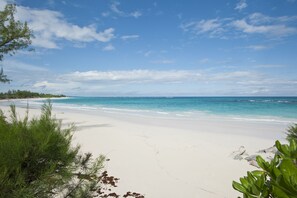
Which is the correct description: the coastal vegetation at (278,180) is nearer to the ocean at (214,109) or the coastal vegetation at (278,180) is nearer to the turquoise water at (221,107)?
the ocean at (214,109)

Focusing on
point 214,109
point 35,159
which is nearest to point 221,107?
point 214,109

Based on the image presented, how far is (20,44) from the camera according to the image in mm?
12125

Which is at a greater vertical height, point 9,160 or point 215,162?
point 9,160

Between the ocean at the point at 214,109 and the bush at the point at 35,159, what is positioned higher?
the bush at the point at 35,159

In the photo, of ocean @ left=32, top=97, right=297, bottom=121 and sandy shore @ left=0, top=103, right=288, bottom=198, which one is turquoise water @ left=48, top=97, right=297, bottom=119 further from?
sandy shore @ left=0, top=103, right=288, bottom=198

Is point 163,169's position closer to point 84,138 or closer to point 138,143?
point 138,143

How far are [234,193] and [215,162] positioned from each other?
6.25ft

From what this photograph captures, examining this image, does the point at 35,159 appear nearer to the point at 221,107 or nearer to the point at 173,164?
the point at 173,164

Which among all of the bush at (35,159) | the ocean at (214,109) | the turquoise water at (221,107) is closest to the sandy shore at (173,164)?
the bush at (35,159)

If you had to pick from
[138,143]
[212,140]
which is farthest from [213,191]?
[212,140]

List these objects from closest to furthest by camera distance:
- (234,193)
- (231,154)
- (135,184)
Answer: (234,193), (135,184), (231,154)

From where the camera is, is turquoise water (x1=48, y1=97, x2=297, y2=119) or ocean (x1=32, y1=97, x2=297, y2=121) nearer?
ocean (x1=32, y1=97, x2=297, y2=121)

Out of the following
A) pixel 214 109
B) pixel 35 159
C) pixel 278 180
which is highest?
pixel 278 180

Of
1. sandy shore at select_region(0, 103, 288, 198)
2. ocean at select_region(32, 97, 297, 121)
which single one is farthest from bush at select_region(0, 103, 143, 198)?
ocean at select_region(32, 97, 297, 121)
